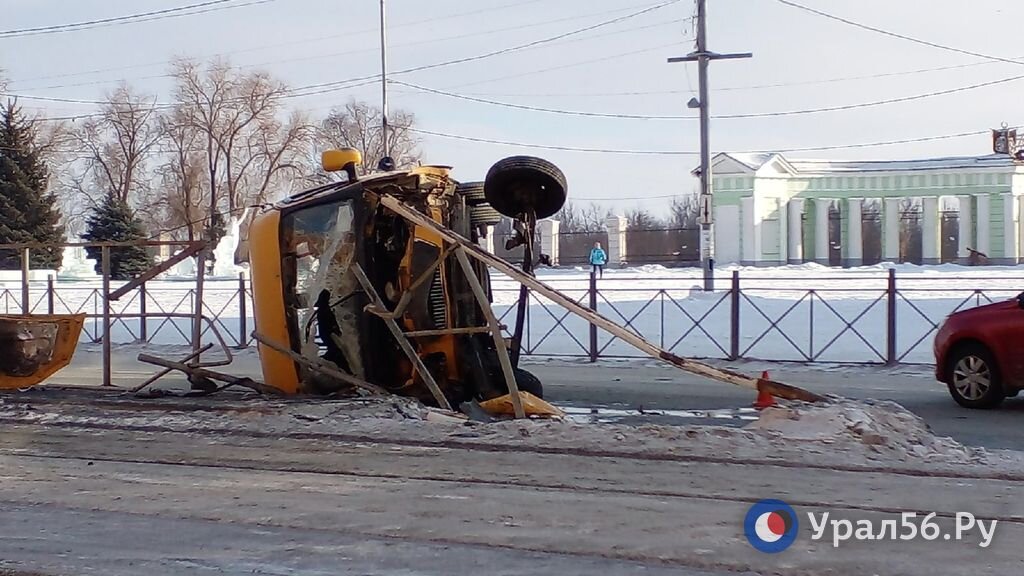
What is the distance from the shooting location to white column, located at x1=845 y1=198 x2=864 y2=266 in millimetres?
56625

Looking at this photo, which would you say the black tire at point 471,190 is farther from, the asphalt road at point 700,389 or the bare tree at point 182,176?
the bare tree at point 182,176

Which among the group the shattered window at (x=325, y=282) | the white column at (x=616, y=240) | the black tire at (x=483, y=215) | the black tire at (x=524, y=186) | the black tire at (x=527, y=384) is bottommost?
the black tire at (x=527, y=384)

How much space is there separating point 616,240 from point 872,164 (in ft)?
46.9

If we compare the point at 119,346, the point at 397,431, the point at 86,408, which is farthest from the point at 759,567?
the point at 119,346

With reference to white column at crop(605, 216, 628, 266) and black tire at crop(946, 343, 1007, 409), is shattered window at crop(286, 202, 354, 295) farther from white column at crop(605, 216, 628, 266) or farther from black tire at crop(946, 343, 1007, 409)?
white column at crop(605, 216, 628, 266)

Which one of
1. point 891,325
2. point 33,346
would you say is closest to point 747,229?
point 891,325

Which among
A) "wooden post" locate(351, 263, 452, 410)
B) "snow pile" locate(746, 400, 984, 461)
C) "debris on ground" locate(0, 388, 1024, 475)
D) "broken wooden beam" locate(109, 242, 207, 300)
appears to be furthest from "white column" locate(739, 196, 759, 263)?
"snow pile" locate(746, 400, 984, 461)

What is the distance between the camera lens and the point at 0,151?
51.5 metres

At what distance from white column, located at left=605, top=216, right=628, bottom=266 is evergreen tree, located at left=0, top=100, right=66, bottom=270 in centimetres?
2765

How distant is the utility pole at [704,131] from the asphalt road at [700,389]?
421 inches

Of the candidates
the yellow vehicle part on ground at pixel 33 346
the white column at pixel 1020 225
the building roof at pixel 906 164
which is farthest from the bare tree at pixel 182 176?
the yellow vehicle part on ground at pixel 33 346

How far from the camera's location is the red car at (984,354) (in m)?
11.2

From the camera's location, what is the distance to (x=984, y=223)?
180 feet

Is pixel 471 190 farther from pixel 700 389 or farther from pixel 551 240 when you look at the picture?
pixel 551 240
